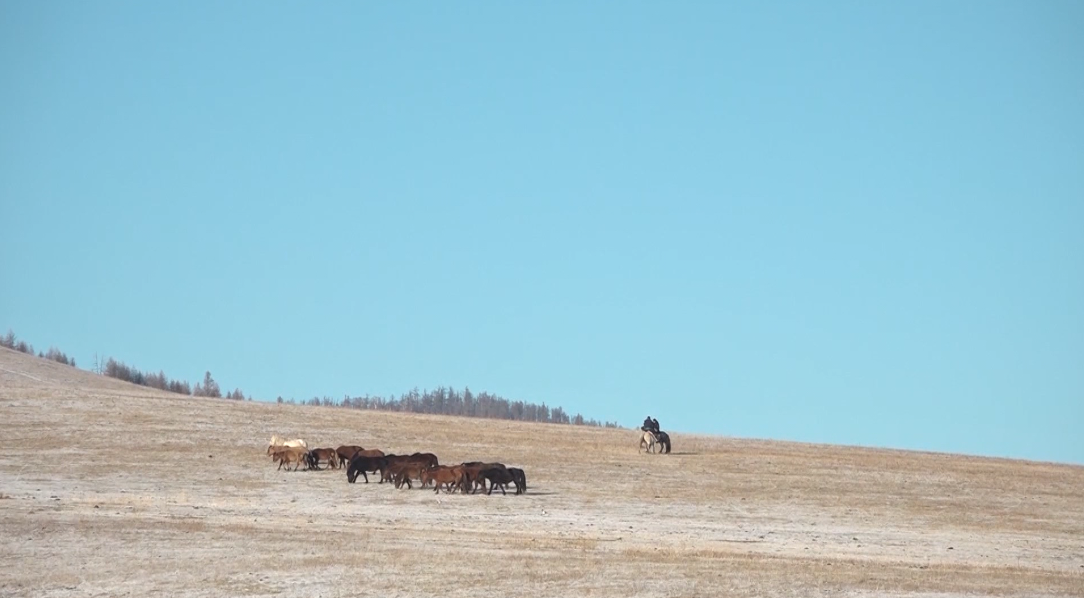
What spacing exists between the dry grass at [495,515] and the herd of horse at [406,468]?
0.61 meters

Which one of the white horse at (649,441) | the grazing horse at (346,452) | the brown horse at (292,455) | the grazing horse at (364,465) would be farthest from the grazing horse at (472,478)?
the white horse at (649,441)

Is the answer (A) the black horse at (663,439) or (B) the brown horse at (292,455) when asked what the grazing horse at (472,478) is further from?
(A) the black horse at (663,439)

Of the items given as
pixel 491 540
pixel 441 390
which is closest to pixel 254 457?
pixel 491 540

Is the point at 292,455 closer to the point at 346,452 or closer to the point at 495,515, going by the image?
the point at 346,452

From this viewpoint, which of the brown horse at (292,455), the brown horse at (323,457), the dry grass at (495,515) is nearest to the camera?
the dry grass at (495,515)

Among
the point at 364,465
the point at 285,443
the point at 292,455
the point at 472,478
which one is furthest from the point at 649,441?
the point at 292,455

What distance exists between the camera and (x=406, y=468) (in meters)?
32.0

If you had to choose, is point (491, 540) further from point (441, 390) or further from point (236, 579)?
point (441, 390)

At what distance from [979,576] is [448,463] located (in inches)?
718

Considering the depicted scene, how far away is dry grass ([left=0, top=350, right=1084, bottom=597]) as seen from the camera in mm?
19375

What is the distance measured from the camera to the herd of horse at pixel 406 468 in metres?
31.4

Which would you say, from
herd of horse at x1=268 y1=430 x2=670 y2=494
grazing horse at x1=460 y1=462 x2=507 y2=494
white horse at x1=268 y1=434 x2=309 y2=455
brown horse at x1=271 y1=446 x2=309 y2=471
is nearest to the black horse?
herd of horse at x1=268 y1=430 x2=670 y2=494

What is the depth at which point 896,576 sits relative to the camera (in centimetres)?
2058

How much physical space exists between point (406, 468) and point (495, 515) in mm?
→ 5156
